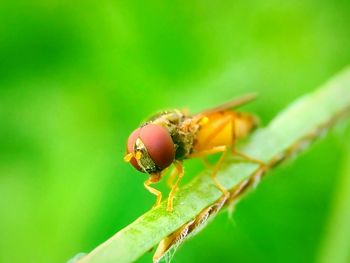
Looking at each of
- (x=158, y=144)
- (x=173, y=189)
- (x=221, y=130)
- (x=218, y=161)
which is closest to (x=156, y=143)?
(x=158, y=144)

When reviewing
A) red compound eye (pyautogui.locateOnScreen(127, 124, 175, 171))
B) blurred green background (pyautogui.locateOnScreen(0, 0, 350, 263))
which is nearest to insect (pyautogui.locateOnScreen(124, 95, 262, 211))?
red compound eye (pyautogui.locateOnScreen(127, 124, 175, 171))

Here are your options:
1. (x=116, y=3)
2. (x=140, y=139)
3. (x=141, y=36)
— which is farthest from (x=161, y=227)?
(x=116, y=3)

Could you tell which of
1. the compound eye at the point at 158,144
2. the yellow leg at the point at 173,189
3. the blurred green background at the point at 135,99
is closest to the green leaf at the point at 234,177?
the yellow leg at the point at 173,189

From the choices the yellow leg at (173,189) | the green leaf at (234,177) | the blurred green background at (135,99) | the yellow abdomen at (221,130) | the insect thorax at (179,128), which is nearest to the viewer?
the green leaf at (234,177)

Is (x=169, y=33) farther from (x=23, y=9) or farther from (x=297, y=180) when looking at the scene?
(x=297, y=180)

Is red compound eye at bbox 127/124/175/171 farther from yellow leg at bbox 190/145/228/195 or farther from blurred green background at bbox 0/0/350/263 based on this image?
blurred green background at bbox 0/0/350/263

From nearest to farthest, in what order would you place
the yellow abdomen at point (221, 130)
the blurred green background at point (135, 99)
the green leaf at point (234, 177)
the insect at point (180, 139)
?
A: the green leaf at point (234, 177)
the insect at point (180, 139)
the yellow abdomen at point (221, 130)
the blurred green background at point (135, 99)

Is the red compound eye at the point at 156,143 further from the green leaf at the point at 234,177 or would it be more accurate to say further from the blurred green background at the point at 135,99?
the blurred green background at the point at 135,99
